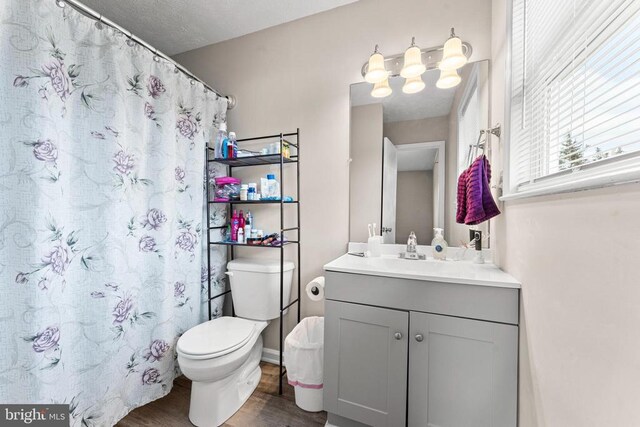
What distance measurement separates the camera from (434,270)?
1.23 meters

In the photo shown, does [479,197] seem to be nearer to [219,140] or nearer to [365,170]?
[365,170]

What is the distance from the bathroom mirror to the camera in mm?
1471

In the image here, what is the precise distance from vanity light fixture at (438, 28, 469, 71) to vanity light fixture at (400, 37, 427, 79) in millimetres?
123

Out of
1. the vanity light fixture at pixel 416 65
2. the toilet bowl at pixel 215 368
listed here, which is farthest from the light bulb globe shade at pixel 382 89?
the toilet bowl at pixel 215 368

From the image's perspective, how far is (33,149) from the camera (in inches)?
39.0

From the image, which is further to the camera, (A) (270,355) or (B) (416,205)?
(A) (270,355)

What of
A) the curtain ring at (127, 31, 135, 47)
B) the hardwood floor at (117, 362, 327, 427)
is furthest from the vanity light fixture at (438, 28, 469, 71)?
the hardwood floor at (117, 362, 327, 427)

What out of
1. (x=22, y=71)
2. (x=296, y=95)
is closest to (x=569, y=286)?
(x=296, y=95)

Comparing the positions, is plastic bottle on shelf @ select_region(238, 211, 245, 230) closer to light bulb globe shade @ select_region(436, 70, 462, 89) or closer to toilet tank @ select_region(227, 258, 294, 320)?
toilet tank @ select_region(227, 258, 294, 320)

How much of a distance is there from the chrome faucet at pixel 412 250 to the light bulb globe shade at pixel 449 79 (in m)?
0.91

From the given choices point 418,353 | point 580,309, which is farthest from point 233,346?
point 580,309

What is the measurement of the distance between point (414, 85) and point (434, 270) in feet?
3.55

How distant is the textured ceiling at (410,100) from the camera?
4.97ft

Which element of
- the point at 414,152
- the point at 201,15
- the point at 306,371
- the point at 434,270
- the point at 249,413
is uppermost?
the point at 201,15
